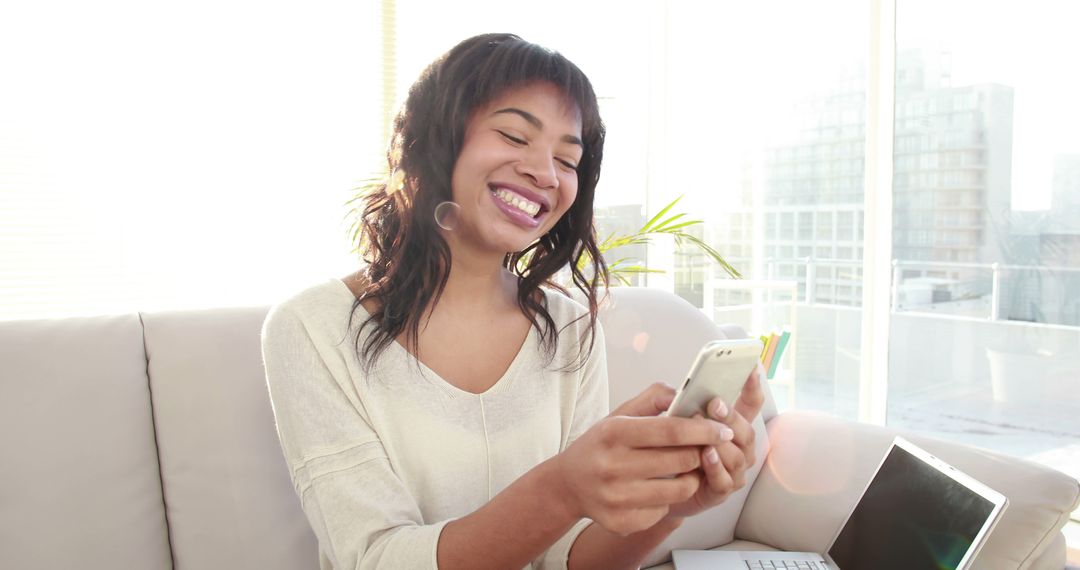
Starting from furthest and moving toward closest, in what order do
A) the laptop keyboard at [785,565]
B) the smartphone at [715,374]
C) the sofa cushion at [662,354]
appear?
the sofa cushion at [662,354] → the laptop keyboard at [785,565] → the smartphone at [715,374]

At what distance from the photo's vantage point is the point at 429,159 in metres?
1.19

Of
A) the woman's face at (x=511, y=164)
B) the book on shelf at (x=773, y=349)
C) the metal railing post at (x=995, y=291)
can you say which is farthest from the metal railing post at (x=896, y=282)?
the woman's face at (x=511, y=164)

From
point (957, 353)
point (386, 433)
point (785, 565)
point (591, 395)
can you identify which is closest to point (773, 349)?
point (957, 353)

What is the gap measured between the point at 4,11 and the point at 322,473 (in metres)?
2.31

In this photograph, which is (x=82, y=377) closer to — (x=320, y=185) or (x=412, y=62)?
(x=320, y=185)

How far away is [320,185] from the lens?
10.3 feet

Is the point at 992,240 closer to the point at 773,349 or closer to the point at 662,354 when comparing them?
the point at 773,349

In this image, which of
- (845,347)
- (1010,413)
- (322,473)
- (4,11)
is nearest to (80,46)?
(4,11)

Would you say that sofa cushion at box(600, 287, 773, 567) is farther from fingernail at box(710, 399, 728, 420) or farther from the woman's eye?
fingernail at box(710, 399, 728, 420)

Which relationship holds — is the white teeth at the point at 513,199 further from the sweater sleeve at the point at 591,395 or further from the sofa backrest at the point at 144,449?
→ the sofa backrest at the point at 144,449

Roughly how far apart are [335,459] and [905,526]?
3.15 ft

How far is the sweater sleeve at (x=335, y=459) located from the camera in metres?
1.04

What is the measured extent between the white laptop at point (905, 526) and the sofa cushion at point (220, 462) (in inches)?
30.6

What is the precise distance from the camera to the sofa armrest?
4.50 feet
